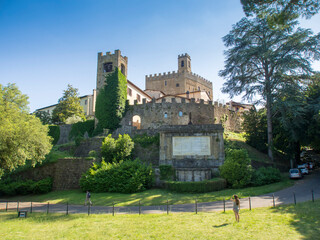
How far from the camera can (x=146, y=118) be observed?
39.4m

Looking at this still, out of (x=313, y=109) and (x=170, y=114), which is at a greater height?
(x=170, y=114)

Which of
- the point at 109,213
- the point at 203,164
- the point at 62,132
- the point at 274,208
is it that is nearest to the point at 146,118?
the point at 62,132

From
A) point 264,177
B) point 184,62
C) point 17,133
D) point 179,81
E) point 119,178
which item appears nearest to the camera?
point 17,133

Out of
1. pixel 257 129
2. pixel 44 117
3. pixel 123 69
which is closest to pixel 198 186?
pixel 257 129

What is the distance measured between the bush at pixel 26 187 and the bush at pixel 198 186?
13425mm

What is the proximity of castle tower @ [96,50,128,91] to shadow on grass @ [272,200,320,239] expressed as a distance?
111ft

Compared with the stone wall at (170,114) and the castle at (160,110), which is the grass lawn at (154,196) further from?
the stone wall at (170,114)

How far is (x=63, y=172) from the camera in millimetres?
25578

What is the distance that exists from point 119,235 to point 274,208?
28.7 ft

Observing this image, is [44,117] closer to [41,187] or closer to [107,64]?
[107,64]

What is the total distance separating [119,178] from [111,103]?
18526 mm

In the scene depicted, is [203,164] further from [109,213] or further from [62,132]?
[62,132]

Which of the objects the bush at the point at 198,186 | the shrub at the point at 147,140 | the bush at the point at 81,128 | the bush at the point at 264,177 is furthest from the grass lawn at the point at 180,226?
the bush at the point at 81,128

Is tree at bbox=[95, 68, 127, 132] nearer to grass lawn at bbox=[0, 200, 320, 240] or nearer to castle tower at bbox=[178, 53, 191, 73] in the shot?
grass lawn at bbox=[0, 200, 320, 240]
